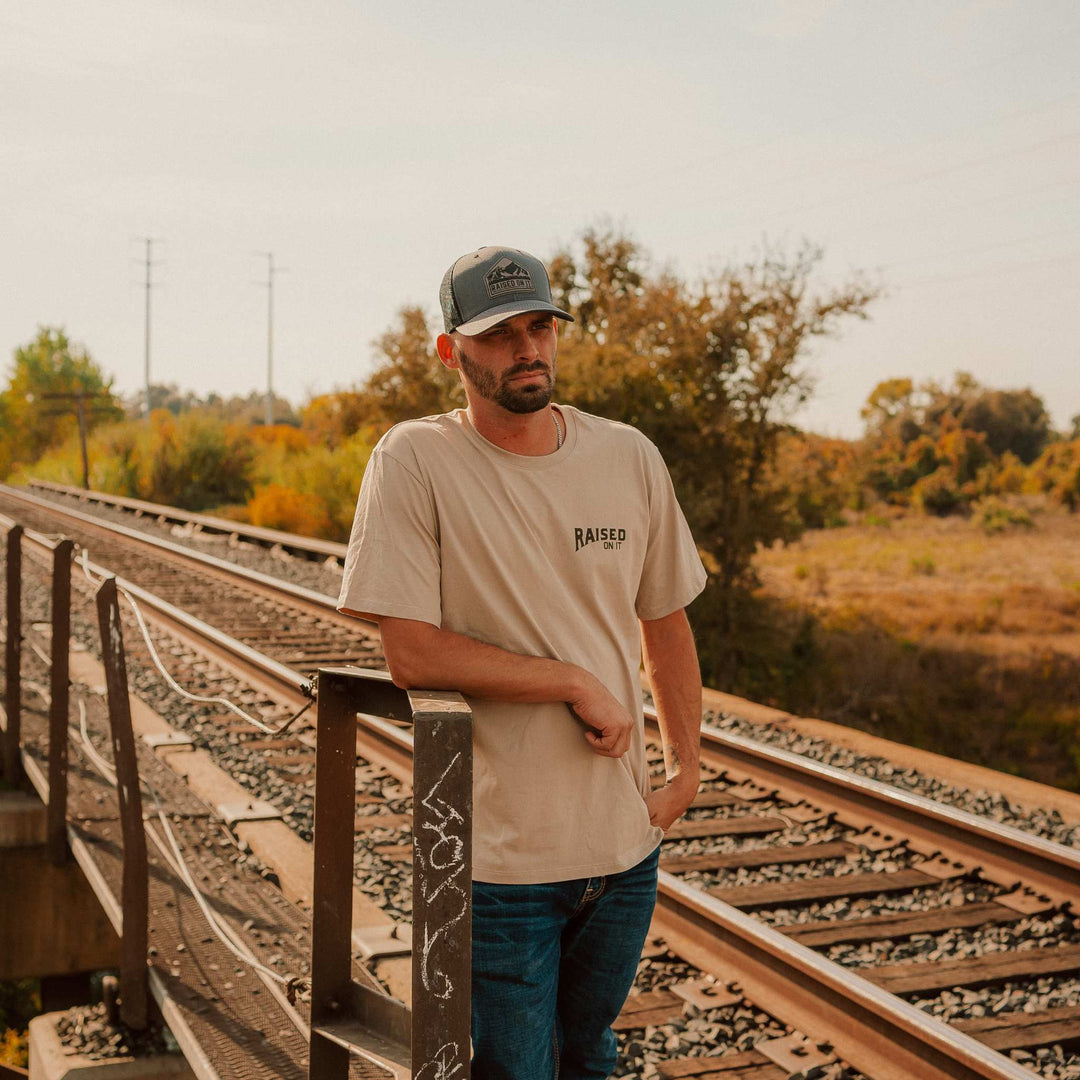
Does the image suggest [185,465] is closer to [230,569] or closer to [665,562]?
[230,569]

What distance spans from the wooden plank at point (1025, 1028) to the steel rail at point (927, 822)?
103cm

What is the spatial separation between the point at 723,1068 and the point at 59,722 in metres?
3.22

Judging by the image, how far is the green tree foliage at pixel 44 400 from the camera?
67.9m

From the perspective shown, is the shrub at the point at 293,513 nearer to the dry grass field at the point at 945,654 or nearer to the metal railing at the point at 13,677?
the dry grass field at the point at 945,654

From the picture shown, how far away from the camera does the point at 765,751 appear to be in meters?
7.04

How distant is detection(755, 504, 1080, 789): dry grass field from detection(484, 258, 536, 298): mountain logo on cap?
12.2m

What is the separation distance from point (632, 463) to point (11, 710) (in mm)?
5244

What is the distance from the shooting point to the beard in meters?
2.28

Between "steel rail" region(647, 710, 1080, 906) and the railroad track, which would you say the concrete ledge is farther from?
"steel rail" region(647, 710, 1080, 906)

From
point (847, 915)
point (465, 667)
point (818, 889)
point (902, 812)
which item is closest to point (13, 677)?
point (818, 889)

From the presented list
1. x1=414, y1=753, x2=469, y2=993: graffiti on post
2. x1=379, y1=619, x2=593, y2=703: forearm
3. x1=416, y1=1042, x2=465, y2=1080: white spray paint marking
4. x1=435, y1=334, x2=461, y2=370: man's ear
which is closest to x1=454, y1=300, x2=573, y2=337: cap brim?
x1=435, y1=334, x2=461, y2=370: man's ear

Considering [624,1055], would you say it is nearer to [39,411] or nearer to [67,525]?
[67,525]

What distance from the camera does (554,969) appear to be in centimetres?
237

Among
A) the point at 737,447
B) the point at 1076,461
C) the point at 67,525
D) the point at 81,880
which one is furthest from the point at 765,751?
the point at 1076,461
